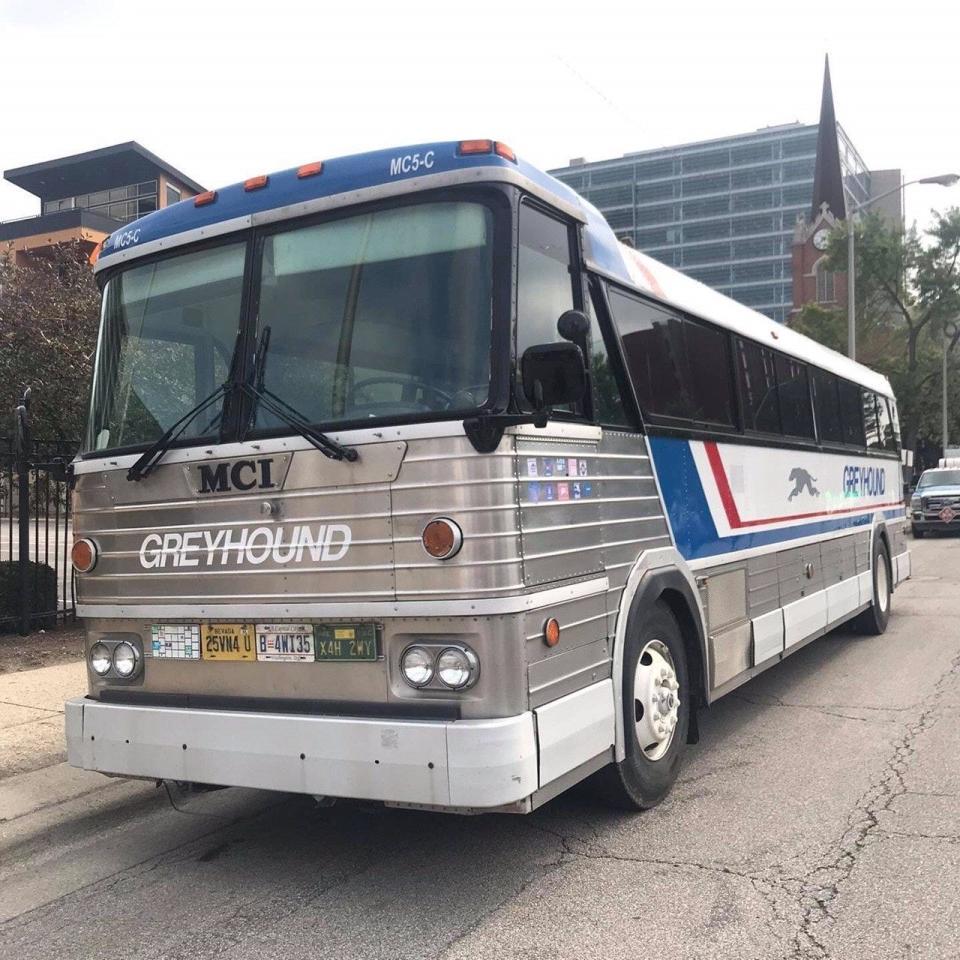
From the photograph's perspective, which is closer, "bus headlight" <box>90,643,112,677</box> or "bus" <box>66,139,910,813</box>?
"bus" <box>66,139,910,813</box>

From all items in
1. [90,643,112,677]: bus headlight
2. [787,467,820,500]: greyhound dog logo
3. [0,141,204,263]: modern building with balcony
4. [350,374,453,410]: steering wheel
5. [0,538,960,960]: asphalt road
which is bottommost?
[0,538,960,960]: asphalt road

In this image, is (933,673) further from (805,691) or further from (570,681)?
(570,681)

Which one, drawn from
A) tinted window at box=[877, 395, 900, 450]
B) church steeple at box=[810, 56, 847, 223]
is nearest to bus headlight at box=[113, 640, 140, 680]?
tinted window at box=[877, 395, 900, 450]

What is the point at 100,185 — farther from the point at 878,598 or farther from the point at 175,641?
the point at 175,641

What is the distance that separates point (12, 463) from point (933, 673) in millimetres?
8720

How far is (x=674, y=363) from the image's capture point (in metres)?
5.97

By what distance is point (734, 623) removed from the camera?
642cm

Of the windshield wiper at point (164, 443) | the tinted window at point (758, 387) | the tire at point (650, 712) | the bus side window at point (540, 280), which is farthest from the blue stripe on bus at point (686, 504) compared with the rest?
the windshield wiper at point (164, 443)

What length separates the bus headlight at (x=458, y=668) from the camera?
3.87 metres

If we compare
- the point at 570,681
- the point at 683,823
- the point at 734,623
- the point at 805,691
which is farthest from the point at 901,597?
the point at 570,681

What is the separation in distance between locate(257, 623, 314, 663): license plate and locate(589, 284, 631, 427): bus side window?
1.68 m

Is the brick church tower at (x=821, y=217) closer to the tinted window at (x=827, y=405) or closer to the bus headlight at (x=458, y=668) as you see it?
the tinted window at (x=827, y=405)

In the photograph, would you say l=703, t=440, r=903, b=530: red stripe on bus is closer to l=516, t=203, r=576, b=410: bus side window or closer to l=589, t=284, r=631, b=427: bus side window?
l=589, t=284, r=631, b=427: bus side window

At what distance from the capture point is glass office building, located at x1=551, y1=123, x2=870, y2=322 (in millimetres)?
118062
